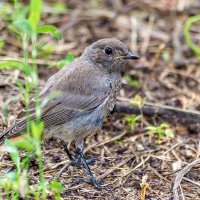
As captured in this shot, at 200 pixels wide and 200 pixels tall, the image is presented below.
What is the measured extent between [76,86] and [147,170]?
1164mm

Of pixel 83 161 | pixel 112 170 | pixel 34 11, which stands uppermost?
pixel 34 11


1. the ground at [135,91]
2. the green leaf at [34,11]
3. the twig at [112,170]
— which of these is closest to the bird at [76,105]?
the twig at [112,170]

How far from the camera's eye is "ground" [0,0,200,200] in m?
5.43

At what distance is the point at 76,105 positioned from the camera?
561 centimetres

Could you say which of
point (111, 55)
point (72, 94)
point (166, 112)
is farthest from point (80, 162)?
point (166, 112)

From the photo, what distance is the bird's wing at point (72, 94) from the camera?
18.0ft

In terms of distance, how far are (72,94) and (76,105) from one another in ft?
0.42

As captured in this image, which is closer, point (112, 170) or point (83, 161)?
point (83, 161)

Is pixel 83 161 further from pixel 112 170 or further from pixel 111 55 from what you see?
pixel 111 55

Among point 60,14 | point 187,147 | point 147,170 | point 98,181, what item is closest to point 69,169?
point 98,181

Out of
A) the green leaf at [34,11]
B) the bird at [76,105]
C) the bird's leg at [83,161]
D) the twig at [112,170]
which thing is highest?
the green leaf at [34,11]

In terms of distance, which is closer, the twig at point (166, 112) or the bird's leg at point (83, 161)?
the bird's leg at point (83, 161)

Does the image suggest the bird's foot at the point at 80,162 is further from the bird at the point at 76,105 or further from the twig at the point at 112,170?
the twig at the point at 112,170

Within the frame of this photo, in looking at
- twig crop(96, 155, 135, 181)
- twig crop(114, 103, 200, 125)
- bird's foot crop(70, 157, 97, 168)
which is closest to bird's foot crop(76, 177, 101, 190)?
twig crop(96, 155, 135, 181)
